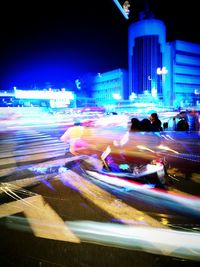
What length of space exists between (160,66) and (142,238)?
92.8 m

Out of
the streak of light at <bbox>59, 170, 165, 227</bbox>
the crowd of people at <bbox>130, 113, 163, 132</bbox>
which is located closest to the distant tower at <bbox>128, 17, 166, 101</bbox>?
the crowd of people at <bbox>130, 113, 163, 132</bbox>

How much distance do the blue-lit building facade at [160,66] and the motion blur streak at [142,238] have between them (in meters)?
84.8

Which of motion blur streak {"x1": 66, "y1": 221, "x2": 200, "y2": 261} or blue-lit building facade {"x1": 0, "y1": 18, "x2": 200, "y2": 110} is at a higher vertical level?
blue-lit building facade {"x1": 0, "y1": 18, "x2": 200, "y2": 110}

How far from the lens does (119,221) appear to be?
12.6ft

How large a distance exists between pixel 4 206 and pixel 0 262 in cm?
166

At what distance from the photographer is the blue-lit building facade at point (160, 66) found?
88.2m

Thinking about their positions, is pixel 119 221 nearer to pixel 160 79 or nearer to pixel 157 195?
pixel 157 195

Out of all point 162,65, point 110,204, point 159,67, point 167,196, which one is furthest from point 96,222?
point 162,65

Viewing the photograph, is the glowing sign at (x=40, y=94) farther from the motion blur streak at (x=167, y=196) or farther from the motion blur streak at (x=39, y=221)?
the motion blur streak at (x=39, y=221)

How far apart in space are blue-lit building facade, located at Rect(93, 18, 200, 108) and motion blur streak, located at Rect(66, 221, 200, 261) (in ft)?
278

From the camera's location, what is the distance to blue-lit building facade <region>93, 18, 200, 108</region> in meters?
88.2

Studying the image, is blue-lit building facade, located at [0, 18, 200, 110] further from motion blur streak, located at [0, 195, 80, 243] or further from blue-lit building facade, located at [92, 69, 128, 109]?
motion blur streak, located at [0, 195, 80, 243]

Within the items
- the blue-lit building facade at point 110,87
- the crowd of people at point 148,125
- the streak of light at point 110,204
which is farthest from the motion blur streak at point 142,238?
the blue-lit building facade at point 110,87

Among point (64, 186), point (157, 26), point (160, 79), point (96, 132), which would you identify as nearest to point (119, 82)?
point (160, 79)
